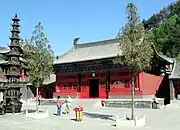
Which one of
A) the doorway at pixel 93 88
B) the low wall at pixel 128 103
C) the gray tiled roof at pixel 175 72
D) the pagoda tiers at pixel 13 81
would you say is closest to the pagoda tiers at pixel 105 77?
the doorway at pixel 93 88

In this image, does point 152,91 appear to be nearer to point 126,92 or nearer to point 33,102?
point 126,92

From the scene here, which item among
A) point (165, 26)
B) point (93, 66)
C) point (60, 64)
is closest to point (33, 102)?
point (60, 64)

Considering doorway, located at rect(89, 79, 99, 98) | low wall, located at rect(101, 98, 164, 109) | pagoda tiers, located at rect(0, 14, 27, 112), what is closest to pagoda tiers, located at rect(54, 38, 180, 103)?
doorway, located at rect(89, 79, 99, 98)

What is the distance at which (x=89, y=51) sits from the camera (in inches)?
1550

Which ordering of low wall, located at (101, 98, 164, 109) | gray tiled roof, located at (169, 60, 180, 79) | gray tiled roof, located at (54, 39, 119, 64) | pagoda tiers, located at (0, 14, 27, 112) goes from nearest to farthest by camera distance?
pagoda tiers, located at (0, 14, 27, 112), low wall, located at (101, 98, 164, 109), gray tiled roof, located at (169, 60, 180, 79), gray tiled roof, located at (54, 39, 119, 64)

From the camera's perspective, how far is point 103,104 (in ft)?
95.5

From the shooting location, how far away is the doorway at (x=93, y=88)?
35.1 meters

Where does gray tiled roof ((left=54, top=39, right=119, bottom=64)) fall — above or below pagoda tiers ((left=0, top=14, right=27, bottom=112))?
above

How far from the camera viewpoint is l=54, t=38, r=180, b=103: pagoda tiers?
1230 inches

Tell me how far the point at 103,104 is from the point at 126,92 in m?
3.37

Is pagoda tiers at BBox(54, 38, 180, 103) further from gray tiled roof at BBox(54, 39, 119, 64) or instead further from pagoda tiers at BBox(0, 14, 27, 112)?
pagoda tiers at BBox(0, 14, 27, 112)

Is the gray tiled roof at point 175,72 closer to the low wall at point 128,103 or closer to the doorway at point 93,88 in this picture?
the low wall at point 128,103

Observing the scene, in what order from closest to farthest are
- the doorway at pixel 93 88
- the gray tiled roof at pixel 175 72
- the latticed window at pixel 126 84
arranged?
the gray tiled roof at pixel 175 72 → the latticed window at pixel 126 84 → the doorway at pixel 93 88

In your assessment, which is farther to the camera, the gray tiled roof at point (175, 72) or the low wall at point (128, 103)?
the gray tiled roof at point (175, 72)
